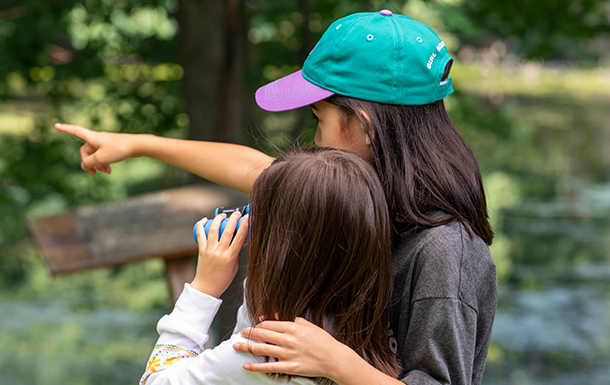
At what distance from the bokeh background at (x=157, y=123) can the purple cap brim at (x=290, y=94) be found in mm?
1855

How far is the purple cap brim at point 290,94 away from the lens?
49.4 inches

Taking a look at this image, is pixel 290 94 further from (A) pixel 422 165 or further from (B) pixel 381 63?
(A) pixel 422 165

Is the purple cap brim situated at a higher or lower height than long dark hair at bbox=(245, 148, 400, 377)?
higher

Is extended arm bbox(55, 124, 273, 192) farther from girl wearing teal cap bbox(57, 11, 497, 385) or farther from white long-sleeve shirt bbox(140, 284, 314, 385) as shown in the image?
white long-sleeve shirt bbox(140, 284, 314, 385)

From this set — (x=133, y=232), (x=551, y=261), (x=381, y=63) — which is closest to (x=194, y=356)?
(x=381, y=63)

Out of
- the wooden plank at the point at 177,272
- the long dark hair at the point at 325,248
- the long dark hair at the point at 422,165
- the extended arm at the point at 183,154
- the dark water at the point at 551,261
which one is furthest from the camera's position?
the dark water at the point at 551,261

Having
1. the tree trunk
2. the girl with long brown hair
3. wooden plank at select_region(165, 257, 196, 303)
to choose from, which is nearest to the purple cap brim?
the girl with long brown hair

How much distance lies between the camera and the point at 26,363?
4.75 metres

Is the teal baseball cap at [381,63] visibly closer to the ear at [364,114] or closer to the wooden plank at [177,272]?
the ear at [364,114]

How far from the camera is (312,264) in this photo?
1058mm

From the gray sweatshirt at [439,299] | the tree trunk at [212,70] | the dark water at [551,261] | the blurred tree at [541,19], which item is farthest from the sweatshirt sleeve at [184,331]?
the blurred tree at [541,19]

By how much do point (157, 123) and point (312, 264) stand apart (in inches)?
151

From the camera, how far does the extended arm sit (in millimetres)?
1578

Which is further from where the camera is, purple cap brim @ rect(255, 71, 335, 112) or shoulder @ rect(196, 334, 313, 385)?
purple cap brim @ rect(255, 71, 335, 112)
